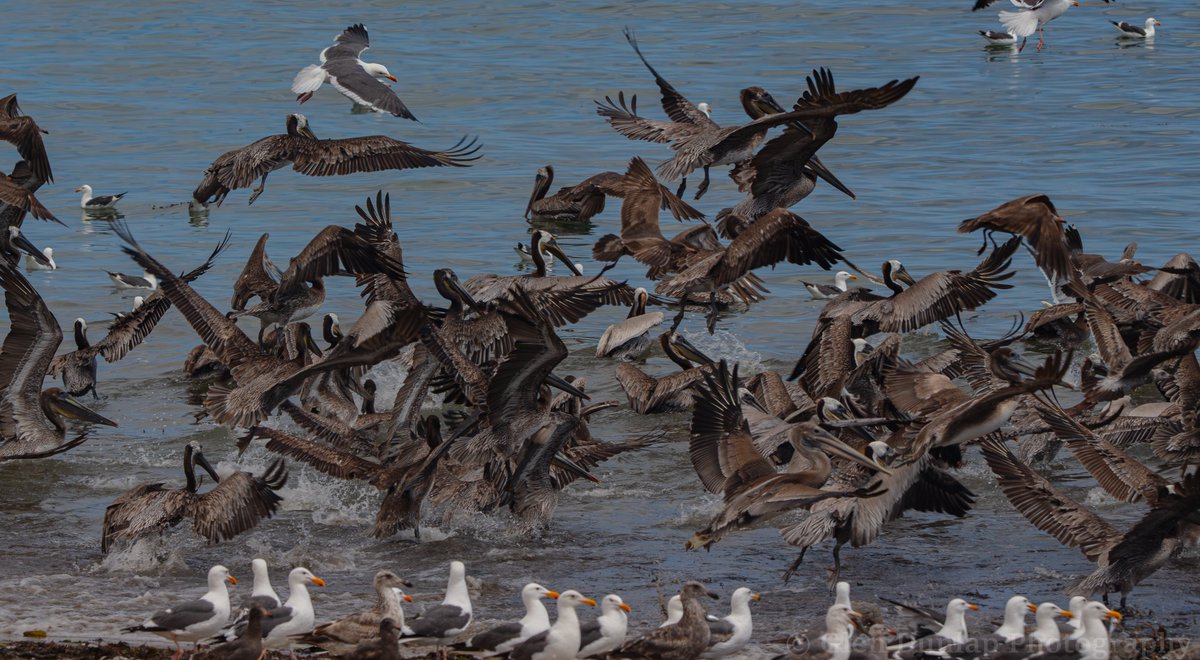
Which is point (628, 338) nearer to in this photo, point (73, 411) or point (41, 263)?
point (73, 411)

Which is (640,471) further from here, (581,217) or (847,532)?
(581,217)

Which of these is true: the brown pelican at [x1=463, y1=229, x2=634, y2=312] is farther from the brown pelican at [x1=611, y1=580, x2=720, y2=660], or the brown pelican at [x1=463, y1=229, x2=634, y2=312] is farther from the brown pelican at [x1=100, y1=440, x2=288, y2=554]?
the brown pelican at [x1=611, y1=580, x2=720, y2=660]

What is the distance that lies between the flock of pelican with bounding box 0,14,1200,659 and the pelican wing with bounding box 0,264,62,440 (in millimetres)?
15

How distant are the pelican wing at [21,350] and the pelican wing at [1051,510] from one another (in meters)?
6.23

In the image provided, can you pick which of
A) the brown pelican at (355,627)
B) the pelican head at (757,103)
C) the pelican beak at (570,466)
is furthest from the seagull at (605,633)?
the pelican head at (757,103)

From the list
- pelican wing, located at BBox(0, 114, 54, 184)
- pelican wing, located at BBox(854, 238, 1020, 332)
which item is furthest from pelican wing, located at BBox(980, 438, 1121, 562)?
pelican wing, located at BBox(0, 114, 54, 184)

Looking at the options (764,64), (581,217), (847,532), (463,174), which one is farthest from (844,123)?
(847,532)

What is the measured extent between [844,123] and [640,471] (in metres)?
16.6

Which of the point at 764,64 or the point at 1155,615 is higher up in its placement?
the point at 764,64

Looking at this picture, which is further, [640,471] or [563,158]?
[563,158]

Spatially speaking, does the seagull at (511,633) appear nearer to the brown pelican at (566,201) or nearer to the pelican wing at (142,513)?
the pelican wing at (142,513)

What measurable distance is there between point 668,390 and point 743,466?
3330 millimetres

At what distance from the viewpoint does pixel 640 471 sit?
11.4 metres

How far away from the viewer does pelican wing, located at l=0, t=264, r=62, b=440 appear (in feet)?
36.9
